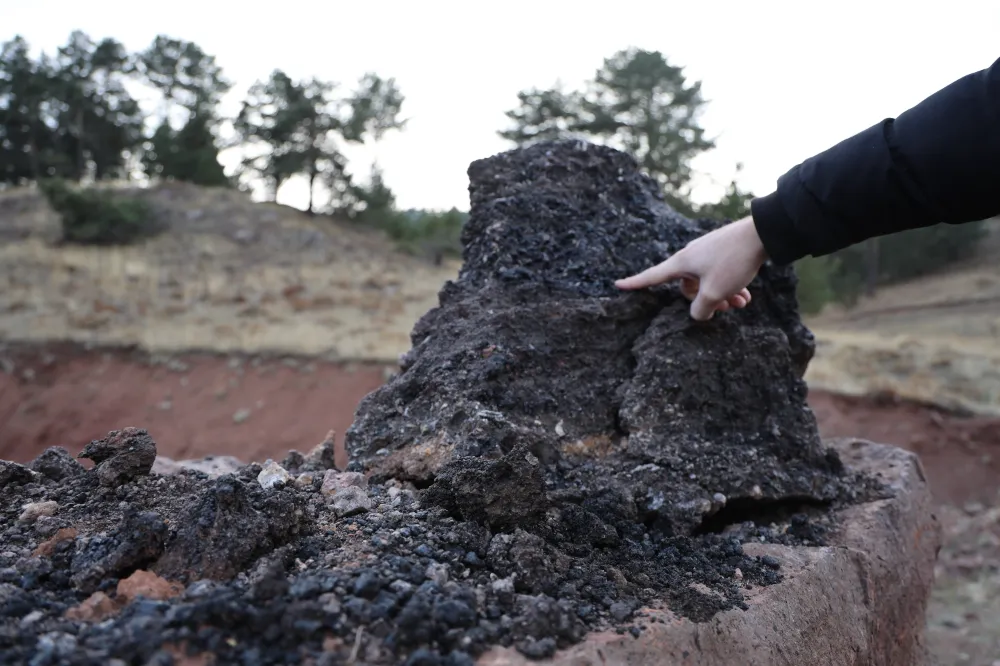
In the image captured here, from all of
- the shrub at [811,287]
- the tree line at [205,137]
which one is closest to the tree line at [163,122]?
the tree line at [205,137]

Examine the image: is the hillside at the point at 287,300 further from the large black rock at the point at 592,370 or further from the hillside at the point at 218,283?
the large black rock at the point at 592,370

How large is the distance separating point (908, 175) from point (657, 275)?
82 cm

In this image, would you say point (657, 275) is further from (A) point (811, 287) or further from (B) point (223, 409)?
(A) point (811, 287)

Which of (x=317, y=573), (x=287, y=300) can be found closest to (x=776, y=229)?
(x=317, y=573)

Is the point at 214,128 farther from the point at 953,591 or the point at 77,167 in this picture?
the point at 953,591

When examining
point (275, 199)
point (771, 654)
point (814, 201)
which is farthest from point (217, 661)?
point (275, 199)

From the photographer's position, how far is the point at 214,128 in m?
24.9

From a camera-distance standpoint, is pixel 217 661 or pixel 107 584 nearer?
pixel 217 661

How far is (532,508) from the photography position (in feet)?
5.57

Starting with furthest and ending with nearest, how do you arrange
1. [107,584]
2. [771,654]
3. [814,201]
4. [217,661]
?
[814,201] → [771,654] → [107,584] → [217,661]

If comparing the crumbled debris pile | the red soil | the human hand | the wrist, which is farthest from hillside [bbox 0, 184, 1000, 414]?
the crumbled debris pile

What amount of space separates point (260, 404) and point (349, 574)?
8.44 metres

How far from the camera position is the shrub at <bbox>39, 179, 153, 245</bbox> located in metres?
18.5

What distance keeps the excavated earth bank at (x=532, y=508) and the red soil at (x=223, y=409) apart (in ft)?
17.5
